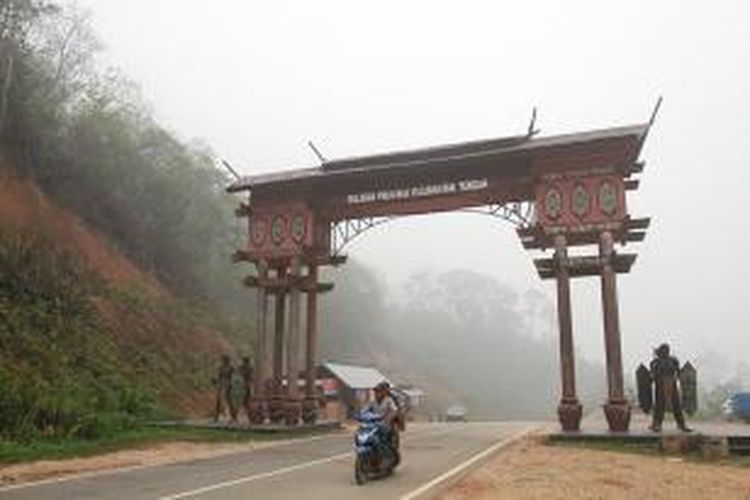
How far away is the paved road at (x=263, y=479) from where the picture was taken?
1131cm

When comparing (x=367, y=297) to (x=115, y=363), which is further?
(x=367, y=297)

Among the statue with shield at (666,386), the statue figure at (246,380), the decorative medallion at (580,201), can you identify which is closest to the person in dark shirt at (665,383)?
the statue with shield at (666,386)

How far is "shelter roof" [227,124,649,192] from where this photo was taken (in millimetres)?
23422

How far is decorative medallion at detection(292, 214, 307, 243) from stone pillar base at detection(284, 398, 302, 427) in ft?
17.0

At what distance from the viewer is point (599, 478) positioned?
522 inches

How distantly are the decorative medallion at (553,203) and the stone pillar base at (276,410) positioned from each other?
10163 millimetres

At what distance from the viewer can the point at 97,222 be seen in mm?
41781

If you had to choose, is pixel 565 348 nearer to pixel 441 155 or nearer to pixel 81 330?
pixel 441 155

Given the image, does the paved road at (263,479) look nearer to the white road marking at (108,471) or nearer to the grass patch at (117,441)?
the white road marking at (108,471)

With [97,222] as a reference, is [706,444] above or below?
below

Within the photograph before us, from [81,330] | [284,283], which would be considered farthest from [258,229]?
[81,330]

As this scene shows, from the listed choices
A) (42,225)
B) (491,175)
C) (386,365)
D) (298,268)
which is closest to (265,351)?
(298,268)

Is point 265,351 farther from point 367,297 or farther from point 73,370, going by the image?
point 367,297

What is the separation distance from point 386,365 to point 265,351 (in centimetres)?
6265
